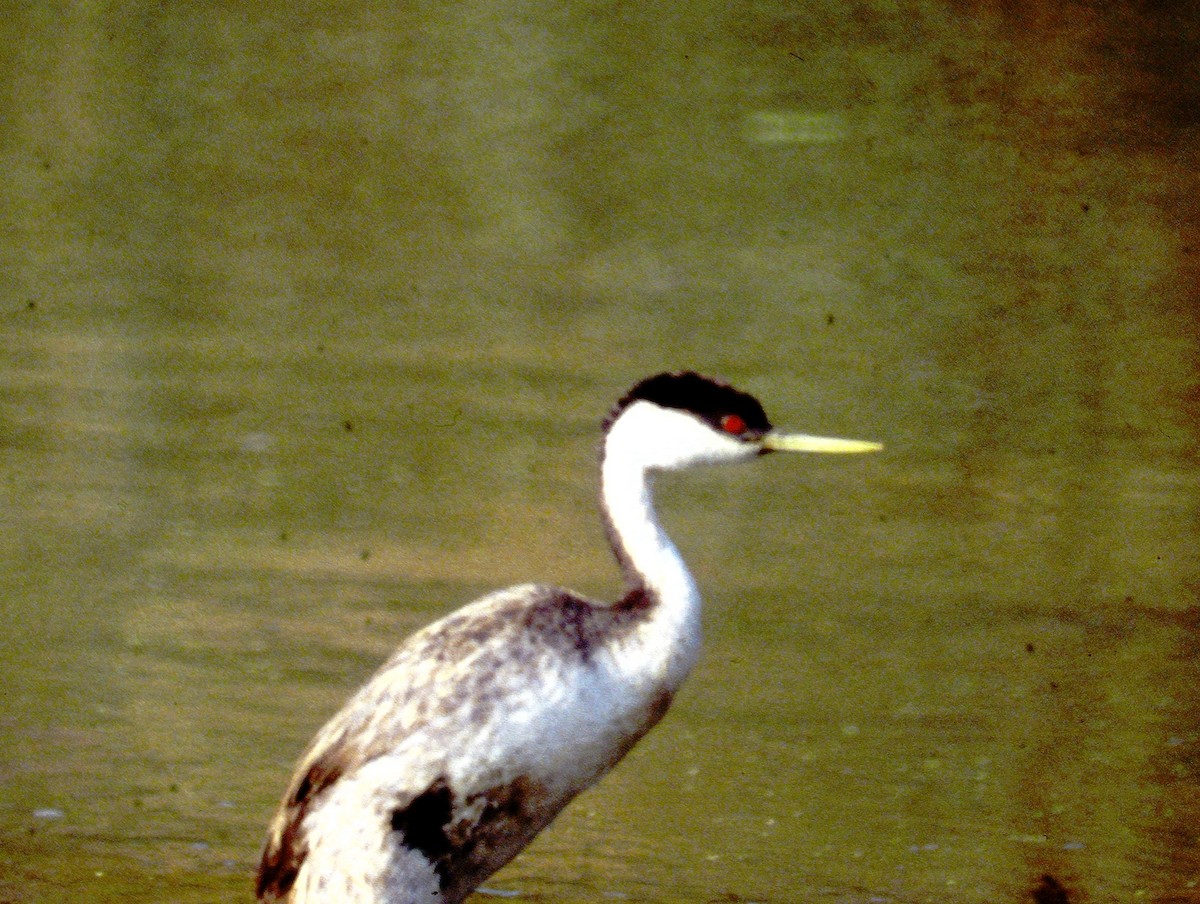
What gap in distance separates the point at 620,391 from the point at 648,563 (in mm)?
2611

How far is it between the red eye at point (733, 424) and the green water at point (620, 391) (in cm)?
106

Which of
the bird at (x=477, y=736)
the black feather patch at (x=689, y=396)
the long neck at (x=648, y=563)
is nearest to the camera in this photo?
the bird at (x=477, y=736)

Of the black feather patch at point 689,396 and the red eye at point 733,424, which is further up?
the black feather patch at point 689,396

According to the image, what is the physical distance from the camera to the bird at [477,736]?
3.34 m

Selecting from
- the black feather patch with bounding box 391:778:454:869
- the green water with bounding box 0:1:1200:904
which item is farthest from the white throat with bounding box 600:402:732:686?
the green water with bounding box 0:1:1200:904

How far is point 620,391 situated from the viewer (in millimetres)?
6195

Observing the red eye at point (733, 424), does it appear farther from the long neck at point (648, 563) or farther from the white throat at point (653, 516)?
the long neck at point (648, 563)

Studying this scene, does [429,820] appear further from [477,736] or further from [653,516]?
[653,516]

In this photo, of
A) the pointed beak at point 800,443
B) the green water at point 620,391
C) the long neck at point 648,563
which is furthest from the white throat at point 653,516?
the green water at point 620,391

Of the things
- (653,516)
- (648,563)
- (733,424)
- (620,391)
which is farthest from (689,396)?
(620,391)

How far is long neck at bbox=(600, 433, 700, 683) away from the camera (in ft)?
11.6

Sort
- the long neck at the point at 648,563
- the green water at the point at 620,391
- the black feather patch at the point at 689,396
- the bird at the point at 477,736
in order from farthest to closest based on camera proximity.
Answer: the green water at the point at 620,391, the black feather patch at the point at 689,396, the long neck at the point at 648,563, the bird at the point at 477,736

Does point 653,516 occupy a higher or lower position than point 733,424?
lower

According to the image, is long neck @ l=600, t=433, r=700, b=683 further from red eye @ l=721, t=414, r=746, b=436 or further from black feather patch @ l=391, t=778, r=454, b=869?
black feather patch @ l=391, t=778, r=454, b=869
